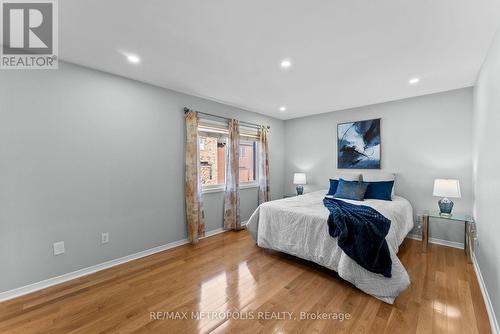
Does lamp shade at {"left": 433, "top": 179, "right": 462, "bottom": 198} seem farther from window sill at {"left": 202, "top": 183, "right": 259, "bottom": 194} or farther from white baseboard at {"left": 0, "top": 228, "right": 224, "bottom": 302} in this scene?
white baseboard at {"left": 0, "top": 228, "right": 224, "bottom": 302}

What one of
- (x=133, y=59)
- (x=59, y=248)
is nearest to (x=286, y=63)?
(x=133, y=59)

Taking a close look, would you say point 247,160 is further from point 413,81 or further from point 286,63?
point 413,81

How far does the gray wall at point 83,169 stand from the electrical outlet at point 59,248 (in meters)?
0.04

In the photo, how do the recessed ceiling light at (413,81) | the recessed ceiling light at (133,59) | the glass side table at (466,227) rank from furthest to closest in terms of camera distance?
1. the recessed ceiling light at (413,81)
2. the glass side table at (466,227)
3. the recessed ceiling light at (133,59)

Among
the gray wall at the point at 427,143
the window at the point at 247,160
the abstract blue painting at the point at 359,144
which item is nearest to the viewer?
the gray wall at the point at 427,143

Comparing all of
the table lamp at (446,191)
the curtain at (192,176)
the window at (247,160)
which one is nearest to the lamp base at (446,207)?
the table lamp at (446,191)

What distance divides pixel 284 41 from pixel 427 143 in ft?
9.93

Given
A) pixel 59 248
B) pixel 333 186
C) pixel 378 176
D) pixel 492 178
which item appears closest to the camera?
pixel 492 178

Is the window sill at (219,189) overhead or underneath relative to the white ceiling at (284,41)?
underneath

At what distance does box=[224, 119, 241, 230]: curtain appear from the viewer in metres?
3.94

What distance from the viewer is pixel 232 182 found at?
398cm

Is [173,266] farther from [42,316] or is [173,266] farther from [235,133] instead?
[235,133]

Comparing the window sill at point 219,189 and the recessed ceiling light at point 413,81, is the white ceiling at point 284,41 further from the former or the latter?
the window sill at point 219,189

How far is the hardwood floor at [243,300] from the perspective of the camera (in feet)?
5.42
